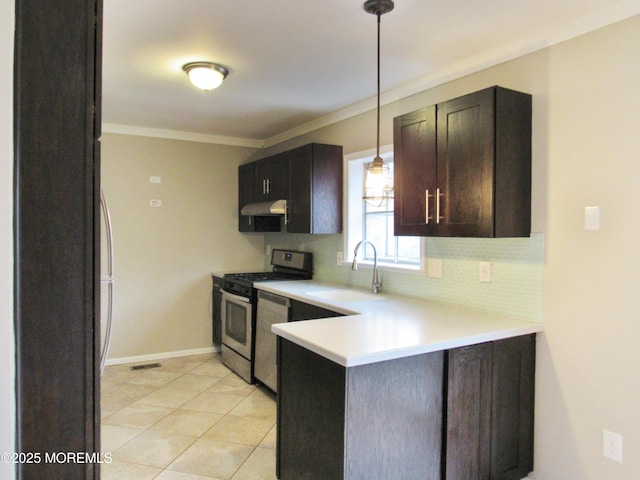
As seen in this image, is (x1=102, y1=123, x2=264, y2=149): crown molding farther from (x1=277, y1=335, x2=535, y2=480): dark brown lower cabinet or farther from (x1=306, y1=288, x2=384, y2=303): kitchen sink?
(x1=277, y1=335, x2=535, y2=480): dark brown lower cabinet

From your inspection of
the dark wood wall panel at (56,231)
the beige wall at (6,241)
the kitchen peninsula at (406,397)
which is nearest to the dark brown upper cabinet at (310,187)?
the kitchen peninsula at (406,397)

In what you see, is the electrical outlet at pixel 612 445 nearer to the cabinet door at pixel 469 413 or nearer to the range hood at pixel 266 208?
the cabinet door at pixel 469 413

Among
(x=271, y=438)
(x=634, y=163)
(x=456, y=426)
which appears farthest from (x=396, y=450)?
(x=634, y=163)

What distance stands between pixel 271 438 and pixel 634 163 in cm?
259

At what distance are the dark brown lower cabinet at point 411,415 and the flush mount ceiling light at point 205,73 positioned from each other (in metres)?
1.74

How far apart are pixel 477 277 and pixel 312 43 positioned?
5.47 feet

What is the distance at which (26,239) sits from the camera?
0.85m

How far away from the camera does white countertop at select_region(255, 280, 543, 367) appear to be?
1787mm

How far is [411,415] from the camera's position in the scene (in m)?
1.92

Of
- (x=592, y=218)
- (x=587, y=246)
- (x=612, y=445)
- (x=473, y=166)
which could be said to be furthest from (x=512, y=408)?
(x=473, y=166)

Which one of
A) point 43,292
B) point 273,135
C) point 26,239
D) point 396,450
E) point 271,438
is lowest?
point 271,438

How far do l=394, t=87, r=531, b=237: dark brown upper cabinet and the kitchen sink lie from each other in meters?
0.76

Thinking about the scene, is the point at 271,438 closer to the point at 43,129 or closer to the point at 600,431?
the point at 600,431

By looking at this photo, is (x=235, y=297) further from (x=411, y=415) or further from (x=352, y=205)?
(x=411, y=415)
